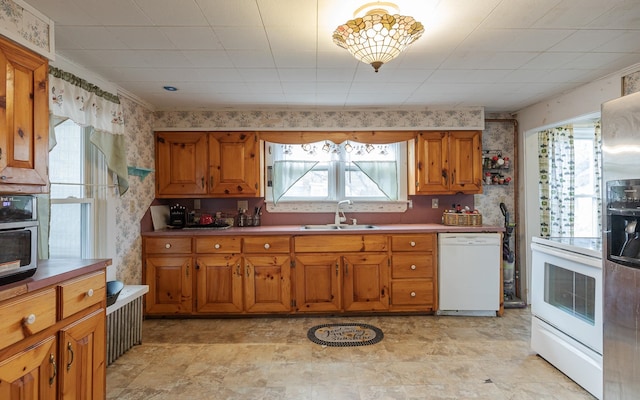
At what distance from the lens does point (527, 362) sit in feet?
8.62

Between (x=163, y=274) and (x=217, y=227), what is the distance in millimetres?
722

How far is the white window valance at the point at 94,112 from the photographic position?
7.78 ft

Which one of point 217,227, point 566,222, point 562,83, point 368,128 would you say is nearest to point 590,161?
point 566,222

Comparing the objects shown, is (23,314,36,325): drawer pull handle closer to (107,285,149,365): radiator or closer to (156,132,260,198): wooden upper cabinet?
(107,285,149,365): radiator

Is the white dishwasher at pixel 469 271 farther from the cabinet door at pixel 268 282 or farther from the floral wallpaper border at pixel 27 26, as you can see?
the floral wallpaper border at pixel 27 26

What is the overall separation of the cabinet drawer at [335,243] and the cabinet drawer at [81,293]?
1.94 metres

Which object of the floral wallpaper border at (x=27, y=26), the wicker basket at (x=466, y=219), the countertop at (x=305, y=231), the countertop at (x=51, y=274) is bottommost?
the countertop at (x=51, y=274)

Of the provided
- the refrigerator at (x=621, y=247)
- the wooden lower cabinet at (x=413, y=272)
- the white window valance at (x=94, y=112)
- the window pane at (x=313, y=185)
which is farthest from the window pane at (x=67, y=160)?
the refrigerator at (x=621, y=247)

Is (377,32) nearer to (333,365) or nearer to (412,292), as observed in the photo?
(333,365)

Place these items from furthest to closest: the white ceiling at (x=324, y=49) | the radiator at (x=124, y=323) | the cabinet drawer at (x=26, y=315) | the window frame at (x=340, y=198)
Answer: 1. the window frame at (x=340, y=198)
2. the radiator at (x=124, y=323)
3. the white ceiling at (x=324, y=49)
4. the cabinet drawer at (x=26, y=315)

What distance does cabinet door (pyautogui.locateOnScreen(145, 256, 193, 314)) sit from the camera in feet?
11.7

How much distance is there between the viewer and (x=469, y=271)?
142 inches

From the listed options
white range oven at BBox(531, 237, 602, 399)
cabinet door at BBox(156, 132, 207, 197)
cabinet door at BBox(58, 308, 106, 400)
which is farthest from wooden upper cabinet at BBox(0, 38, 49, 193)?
white range oven at BBox(531, 237, 602, 399)

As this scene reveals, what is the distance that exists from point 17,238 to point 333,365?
2.10 m
